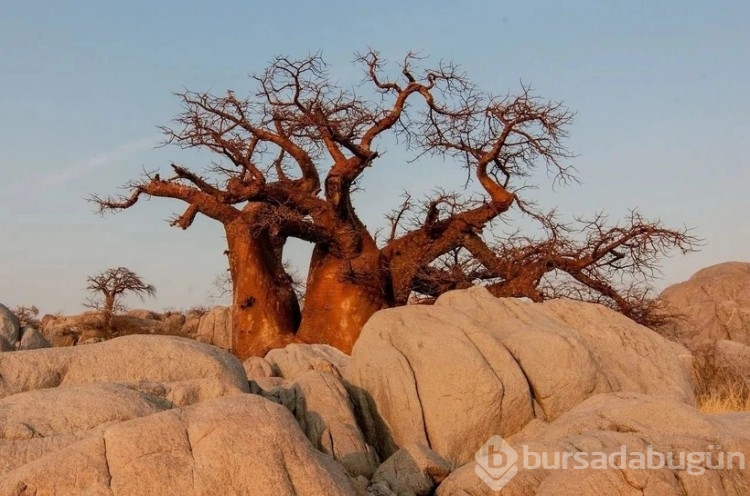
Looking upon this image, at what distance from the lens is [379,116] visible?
602 inches

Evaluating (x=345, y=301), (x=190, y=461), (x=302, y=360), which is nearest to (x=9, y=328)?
(x=302, y=360)

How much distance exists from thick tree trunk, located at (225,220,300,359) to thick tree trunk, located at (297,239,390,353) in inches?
18.0

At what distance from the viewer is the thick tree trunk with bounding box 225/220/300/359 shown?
50.6ft

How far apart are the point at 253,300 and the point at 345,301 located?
1697 millimetres

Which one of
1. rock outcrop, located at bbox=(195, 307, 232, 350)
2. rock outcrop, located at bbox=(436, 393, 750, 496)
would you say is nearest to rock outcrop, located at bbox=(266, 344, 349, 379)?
rock outcrop, located at bbox=(436, 393, 750, 496)

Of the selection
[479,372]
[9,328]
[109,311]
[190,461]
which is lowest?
[190,461]

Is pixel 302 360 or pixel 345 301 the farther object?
pixel 345 301

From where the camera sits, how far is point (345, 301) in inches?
605

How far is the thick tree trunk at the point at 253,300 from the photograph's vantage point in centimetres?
1542

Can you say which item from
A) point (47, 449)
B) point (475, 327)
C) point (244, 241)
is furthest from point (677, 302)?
→ point (47, 449)

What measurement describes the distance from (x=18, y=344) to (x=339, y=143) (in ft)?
19.6

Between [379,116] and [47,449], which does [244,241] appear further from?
[47,449]

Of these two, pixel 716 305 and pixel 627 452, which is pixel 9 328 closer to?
pixel 627 452

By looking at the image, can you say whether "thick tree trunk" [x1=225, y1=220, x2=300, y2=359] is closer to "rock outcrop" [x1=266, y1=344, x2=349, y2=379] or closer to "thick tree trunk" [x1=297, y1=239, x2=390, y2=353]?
"thick tree trunk" [x1=297, y1=239, x2=390, y2=353]
